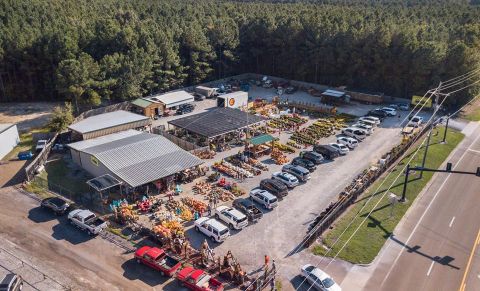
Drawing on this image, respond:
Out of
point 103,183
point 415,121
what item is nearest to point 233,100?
point 415,121

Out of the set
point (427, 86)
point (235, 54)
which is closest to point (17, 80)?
point (235, 54)

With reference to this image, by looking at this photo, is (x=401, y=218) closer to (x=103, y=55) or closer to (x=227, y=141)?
(x=227, y=141)

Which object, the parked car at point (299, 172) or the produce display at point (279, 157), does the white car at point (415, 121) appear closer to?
the produce display at point (279, 157)

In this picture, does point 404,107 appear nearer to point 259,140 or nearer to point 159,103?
point 259,140

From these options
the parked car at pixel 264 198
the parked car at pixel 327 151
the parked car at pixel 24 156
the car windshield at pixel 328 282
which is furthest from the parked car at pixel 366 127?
the parked car at pixel 24 156

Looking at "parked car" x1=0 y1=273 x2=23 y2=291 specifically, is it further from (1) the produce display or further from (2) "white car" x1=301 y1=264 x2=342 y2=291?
(1) the produce display
